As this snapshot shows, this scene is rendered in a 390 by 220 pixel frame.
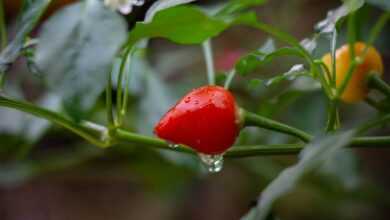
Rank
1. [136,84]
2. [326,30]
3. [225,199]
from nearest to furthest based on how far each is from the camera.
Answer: [326,30] < [136,84] < [225,199]

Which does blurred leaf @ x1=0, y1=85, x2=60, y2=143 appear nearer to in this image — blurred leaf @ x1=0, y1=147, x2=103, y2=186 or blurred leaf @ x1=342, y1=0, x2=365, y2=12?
blurred leaf @ x1=0, y1=147, x2=103, y2=186

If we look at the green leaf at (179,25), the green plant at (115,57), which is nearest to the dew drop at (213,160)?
the green plant at (115,57)

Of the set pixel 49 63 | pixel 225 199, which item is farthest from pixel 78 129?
pixel 225 199

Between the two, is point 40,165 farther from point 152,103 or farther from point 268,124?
point 268,124

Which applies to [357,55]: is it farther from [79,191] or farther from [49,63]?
[79,191]

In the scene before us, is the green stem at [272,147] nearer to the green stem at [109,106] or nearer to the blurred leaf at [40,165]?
the green stem at [109,106]

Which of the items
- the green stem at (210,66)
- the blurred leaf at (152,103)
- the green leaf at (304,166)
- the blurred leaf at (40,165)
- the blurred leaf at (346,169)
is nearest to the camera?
the green leaf at (304,166)
